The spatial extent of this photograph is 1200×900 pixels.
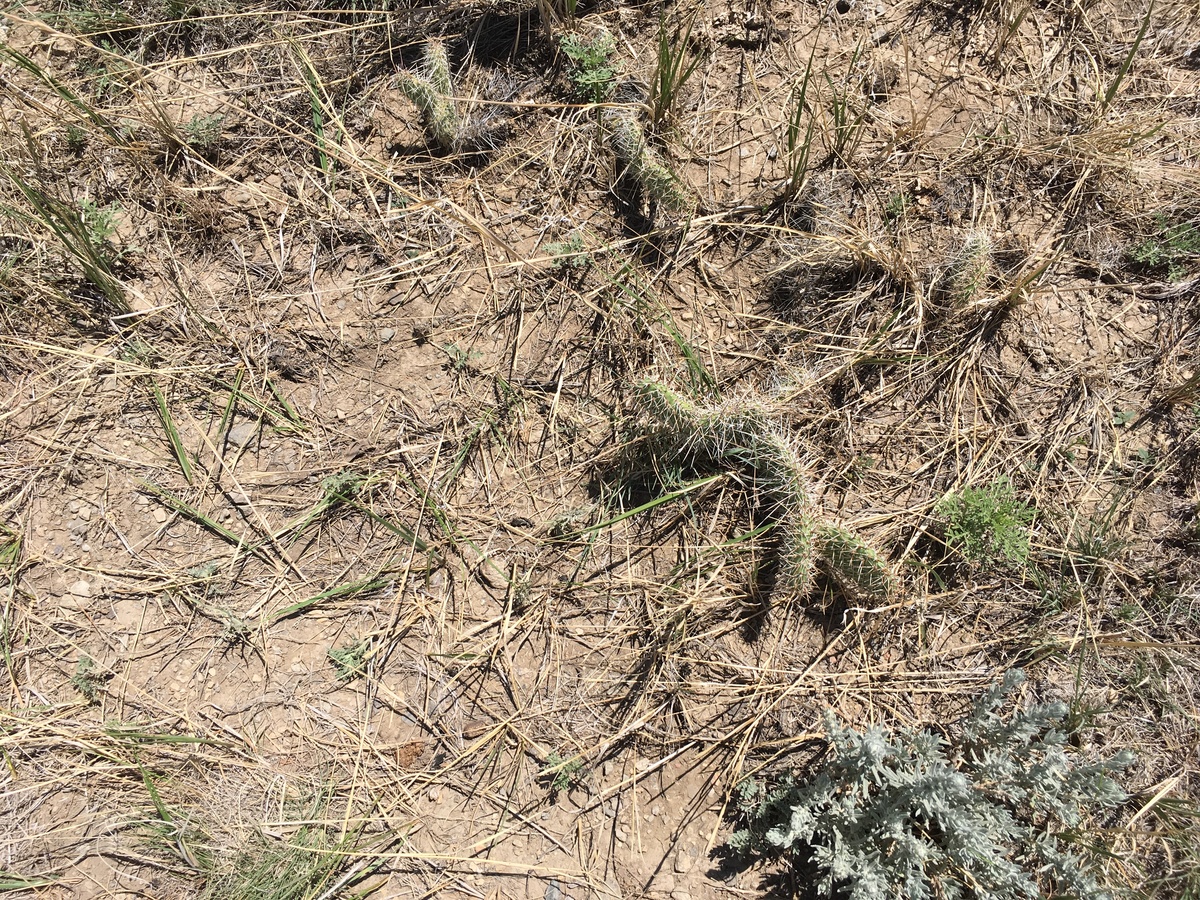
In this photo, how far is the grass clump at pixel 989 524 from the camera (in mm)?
2117

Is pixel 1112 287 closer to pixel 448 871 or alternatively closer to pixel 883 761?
pixel 883 761


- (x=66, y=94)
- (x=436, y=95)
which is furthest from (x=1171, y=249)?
(x=66, y=94)

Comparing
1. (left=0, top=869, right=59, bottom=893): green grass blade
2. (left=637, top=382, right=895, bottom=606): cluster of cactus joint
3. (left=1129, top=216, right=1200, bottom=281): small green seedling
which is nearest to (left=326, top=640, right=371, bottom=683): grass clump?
(left=0, top=869, right=59, bottom=893): green grass blade

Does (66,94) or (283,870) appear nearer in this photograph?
(283,870)

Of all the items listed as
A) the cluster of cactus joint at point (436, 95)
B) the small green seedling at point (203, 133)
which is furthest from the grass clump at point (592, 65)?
the small green seedling at point (203, 133)

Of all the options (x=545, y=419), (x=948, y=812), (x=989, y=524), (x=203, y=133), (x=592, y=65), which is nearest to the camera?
(x=948, y=812)

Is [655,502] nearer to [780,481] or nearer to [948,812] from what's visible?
[780,481]

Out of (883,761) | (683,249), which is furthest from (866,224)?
(883,761)

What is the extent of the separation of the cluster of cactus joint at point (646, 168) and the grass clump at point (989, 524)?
1230mm

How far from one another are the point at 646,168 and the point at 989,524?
1.46 meters

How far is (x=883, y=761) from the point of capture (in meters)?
1.95

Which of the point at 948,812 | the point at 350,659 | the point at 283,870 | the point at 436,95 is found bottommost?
the point at 283,870

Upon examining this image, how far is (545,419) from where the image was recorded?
93.1 inches

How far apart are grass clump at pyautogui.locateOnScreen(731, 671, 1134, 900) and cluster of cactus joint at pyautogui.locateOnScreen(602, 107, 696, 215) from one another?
1595mm
